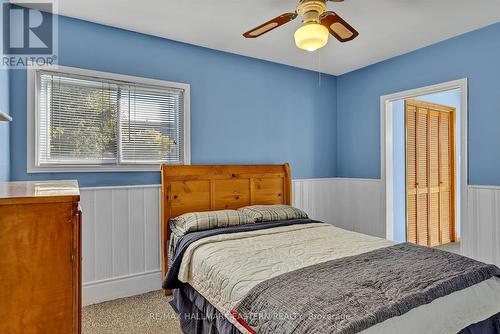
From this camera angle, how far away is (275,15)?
262 centimetres

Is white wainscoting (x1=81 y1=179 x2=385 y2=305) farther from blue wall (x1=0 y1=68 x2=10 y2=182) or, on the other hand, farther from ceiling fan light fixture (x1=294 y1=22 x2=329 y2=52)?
ceiling fan light fixture (x1=294 y1=22 x2=329 y2=52)

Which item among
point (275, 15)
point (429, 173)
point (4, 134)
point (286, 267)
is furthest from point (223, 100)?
point (429, 173)

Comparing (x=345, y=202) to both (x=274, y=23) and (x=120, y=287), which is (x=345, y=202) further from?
(x=120, y=287)

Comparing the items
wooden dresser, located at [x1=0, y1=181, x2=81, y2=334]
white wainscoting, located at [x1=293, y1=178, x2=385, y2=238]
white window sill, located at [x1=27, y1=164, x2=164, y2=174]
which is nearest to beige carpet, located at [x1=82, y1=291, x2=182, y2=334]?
white window sill, located at [x1=27, y1=164, x2=164, y2=174]

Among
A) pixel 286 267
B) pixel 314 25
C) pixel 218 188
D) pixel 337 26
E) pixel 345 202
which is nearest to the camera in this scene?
pixel 286 267

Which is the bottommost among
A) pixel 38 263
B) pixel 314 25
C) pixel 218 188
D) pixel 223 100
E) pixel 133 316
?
pixel 133 316

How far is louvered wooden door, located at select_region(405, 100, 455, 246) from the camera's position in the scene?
4.27 metres

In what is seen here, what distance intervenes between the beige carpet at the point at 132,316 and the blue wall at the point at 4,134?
1280 millimetres

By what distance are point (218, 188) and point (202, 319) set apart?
140 cm

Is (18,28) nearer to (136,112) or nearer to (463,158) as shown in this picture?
(136,112)

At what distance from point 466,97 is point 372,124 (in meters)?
1.11

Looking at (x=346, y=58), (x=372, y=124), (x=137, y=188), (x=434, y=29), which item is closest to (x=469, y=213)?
(x=372, y=124)

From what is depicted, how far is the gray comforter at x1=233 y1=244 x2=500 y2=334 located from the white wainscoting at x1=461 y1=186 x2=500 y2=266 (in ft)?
3.92

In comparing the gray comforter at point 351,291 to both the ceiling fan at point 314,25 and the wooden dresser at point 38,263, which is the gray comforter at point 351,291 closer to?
the wooden dresser at point 38,263
